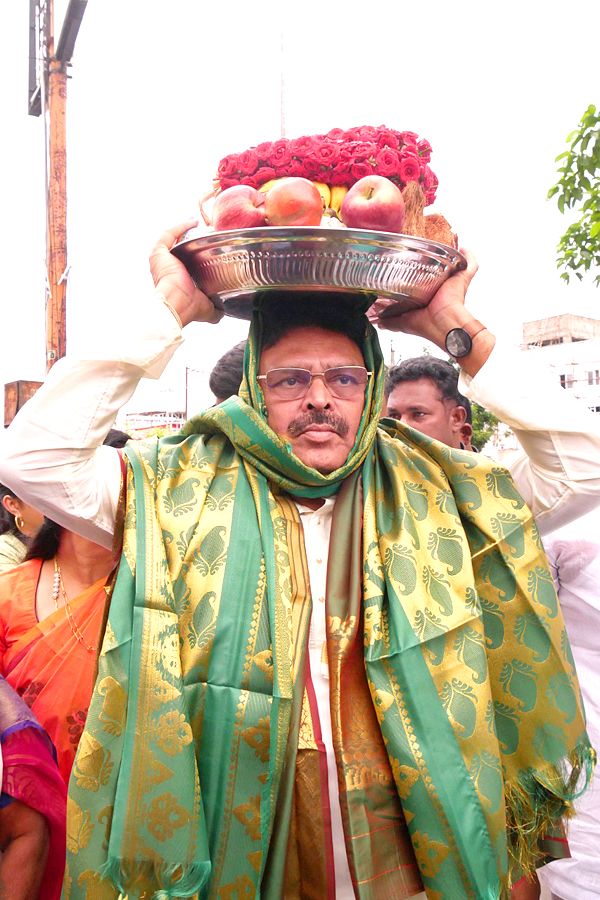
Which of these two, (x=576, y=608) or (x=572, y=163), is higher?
(x=572, y=163)

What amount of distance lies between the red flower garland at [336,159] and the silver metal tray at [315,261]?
23 centimetres

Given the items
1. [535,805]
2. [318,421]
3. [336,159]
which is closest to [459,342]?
[318,421]

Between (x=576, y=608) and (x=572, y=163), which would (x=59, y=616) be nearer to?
(x=576, y=608)

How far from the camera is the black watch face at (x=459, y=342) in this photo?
207 cm

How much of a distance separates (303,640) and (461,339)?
93cm

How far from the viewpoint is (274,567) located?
1.82 m

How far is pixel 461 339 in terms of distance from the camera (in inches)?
81.6

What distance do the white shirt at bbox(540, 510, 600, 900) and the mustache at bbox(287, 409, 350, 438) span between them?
3.63 feet

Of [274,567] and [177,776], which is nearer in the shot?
[177,776]

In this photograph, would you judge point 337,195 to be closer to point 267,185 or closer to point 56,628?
point 267,185

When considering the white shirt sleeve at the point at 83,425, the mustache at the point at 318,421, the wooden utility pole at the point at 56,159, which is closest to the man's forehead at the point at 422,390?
the mustache at the point at 318,421

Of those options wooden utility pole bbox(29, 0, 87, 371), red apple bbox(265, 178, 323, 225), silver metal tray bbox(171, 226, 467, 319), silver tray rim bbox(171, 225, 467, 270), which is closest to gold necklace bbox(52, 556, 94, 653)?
silver metal tray bbox(171, 226, 467, 319)

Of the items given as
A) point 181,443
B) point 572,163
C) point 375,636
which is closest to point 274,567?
point 375,636

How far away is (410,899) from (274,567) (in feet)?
2.77
